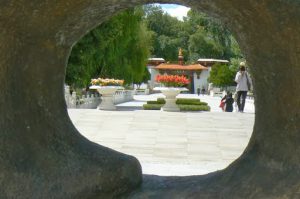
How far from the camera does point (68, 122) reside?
3150 millimetres

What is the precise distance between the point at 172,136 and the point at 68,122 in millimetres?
6044

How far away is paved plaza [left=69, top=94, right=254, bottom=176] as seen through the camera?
691cm

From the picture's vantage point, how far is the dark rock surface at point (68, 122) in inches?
98.1

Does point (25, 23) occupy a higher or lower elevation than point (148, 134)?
higher

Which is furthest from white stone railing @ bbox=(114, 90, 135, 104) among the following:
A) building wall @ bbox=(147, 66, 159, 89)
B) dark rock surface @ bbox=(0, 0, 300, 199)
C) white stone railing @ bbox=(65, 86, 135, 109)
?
dark rock surface @ bbox=(0, 0, 300, 199)

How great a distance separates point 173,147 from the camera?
8.12m

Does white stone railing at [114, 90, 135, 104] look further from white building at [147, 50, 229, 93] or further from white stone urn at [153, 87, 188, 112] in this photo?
white building at [147, 50, 229, 93]

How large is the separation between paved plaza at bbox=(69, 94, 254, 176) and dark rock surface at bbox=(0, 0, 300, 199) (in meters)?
2.91

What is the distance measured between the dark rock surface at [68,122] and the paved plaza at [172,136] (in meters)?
2.91

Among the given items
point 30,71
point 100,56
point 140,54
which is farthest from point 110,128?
point 140,54

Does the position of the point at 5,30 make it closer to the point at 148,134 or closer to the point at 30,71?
the point at 30,71

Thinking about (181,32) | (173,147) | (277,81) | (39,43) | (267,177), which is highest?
(181,32)

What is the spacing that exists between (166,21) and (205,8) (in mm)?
59572

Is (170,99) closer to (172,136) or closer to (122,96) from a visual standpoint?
(172,136)
